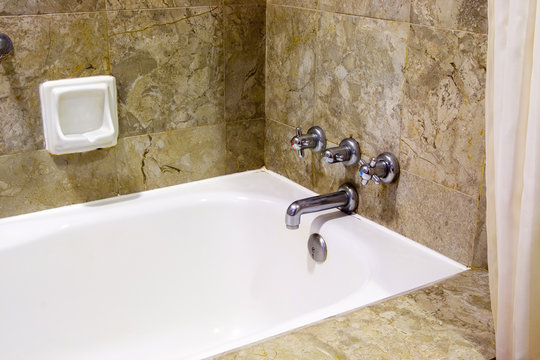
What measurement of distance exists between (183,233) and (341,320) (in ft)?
2.44

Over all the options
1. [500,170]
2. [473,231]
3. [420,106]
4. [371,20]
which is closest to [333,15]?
[371,20]

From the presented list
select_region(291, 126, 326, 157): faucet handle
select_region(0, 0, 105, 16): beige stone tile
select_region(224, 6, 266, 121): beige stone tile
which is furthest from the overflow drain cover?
select_region(0, 0, 105, 16): beige stone tile

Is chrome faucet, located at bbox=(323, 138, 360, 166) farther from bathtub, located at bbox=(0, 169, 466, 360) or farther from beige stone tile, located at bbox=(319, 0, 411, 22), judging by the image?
beige stone tile, located at bbox=(319, 0, 411, 22)

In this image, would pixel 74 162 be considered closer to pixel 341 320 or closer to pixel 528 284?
pixel 341 320

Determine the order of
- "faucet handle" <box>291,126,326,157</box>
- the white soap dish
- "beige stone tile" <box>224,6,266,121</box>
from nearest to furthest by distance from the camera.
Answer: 1. the white soap dish
2. "faucet handle" <box>291,126,326,157</box>
3. "beige stone tile" <box>224,6,266,121</box>

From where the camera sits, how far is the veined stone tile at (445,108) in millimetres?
1297

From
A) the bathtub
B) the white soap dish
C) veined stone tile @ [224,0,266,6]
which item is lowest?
the bathtub

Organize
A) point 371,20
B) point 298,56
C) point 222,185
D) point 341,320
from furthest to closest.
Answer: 1. point 222,185
2. point 298,56
3. point 371,20
4. point 341,320

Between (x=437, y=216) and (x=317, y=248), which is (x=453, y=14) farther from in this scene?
(x=317, y=248)

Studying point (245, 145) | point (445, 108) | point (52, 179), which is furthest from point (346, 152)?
point (52, 179)

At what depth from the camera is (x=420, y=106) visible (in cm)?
143

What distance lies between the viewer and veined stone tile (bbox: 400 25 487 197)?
4.25ft

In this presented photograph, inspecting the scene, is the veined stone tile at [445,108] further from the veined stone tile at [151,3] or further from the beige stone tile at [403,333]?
the veined stone tile at [151,3]

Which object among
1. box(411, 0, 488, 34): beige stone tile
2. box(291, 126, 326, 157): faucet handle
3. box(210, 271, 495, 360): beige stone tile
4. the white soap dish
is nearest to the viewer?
box(210, 271, 495, 360): beige stone tile
